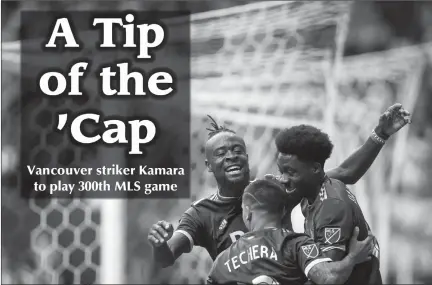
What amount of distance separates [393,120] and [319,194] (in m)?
0.46

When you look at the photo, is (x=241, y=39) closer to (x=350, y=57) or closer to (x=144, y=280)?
(x=350, y=57)

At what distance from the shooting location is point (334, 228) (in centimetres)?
196

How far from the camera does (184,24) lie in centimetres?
268

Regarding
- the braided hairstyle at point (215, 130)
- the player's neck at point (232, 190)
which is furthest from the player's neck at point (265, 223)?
the braided hairstyle at point (215, 130)

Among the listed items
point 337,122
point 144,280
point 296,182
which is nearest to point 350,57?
point 337,122

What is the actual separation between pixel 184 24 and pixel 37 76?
0.55 metres

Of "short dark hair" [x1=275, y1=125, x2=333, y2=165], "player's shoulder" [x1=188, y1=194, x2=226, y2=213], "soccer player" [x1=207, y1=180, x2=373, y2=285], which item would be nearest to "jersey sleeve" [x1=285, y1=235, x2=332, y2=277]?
"soccer player" [x1=207, y1=180, x2=373, y2=285]

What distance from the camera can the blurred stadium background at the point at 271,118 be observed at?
2.69 metres

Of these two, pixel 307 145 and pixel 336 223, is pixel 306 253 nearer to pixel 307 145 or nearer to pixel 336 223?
pixel 336 223

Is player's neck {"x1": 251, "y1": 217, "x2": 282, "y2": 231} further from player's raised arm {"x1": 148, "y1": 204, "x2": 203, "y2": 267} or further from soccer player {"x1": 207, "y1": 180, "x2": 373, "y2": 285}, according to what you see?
player's raised arm {"x1": 148, "y1": 204, "x2": 203, "y2": 267}

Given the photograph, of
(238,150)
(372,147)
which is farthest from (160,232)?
(372,147)

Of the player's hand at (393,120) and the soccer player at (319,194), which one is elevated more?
the player's hand at (393,120)

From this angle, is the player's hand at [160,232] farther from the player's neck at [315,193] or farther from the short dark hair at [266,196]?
the player's neck at [315,193]

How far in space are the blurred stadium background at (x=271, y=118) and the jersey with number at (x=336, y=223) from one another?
0.62 m
